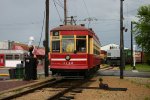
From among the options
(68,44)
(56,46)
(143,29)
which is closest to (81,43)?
(68,44)

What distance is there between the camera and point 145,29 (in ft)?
131

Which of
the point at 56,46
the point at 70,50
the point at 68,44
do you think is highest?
the point at 68,44

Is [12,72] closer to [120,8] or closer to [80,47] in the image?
[80,47]

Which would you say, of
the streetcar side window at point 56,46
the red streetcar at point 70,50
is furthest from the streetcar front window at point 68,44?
the streetcar side window at point 56,46

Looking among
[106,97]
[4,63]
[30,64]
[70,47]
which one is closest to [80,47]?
[70,47]

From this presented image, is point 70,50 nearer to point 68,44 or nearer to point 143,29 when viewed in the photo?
point 68,44

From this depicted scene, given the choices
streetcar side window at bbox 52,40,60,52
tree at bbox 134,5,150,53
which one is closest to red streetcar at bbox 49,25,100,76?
streetcar side window at bbox 52,40,60,52

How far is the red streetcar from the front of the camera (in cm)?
2747

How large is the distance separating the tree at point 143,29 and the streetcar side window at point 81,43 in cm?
1324

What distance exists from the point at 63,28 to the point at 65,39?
785mm

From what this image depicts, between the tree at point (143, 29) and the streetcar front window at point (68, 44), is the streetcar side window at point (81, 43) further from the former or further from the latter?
the tree at point (143, 29)

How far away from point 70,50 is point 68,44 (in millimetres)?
398

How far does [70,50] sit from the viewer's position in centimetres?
2756

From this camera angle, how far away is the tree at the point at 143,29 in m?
40.1
